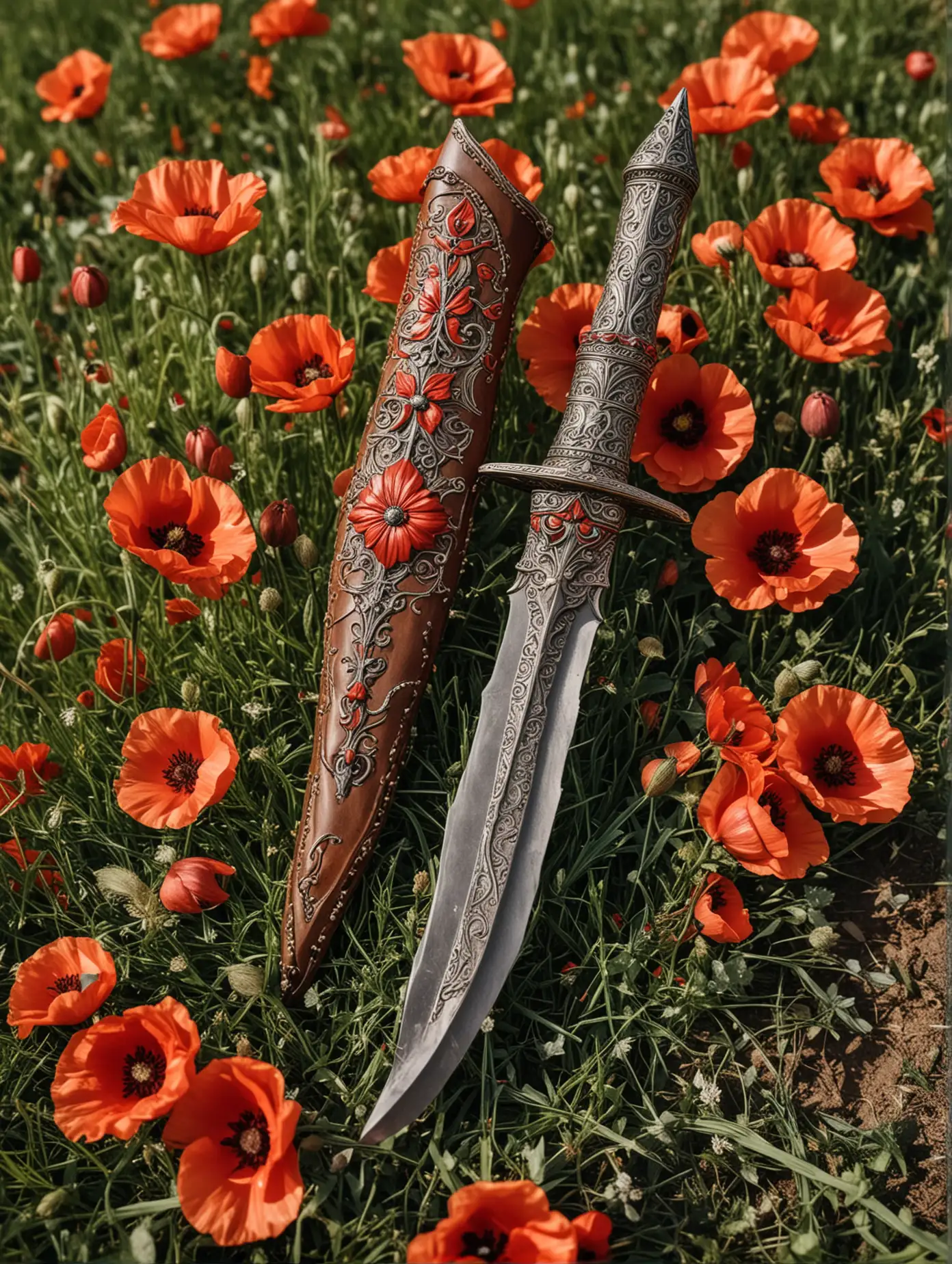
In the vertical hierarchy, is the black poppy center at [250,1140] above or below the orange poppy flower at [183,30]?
below

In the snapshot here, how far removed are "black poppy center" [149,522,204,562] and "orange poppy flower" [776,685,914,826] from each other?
4.31 ft

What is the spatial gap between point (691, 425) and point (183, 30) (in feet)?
7.56

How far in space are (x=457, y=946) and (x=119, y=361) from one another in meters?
1.98

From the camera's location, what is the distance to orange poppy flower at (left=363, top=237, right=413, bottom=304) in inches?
106

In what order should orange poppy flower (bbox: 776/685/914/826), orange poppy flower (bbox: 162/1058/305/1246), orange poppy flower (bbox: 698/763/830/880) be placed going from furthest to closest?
orange poppy flower (bbox: 776/685/914/826) → orange poppy flower (bbox: 698/763/830/880) → orange poppy flower (bbox: 162/1058/305/1246)

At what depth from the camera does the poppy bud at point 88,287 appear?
2.67 meters

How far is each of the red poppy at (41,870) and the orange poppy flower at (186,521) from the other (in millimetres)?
687

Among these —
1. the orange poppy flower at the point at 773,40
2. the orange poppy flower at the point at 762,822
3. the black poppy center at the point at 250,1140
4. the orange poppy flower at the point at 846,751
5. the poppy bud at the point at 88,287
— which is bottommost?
the black poppy center at the point at 250,1140

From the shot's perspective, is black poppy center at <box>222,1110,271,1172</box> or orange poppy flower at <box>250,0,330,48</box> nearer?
black poppy center at <box>222,1110,271,1172</box>

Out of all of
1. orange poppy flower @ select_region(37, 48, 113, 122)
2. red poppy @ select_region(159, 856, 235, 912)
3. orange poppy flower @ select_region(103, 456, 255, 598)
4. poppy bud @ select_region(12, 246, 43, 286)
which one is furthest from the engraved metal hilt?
orange poppy flower @ select_region(37, 48, 113, 122)

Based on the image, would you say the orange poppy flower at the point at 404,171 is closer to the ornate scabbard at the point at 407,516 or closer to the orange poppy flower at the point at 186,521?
the ornate scabbard at the point at 407,516

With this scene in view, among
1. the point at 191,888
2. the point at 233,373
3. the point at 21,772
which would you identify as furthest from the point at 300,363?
the point at 191,888

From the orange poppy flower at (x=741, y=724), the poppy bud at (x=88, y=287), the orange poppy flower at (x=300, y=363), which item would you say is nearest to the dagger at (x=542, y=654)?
the orange poppy flower at (x=741, y=724)

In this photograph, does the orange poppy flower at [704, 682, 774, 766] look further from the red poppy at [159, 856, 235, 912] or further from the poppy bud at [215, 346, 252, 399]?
the poppy bud at [215, 346, 252, 399]
